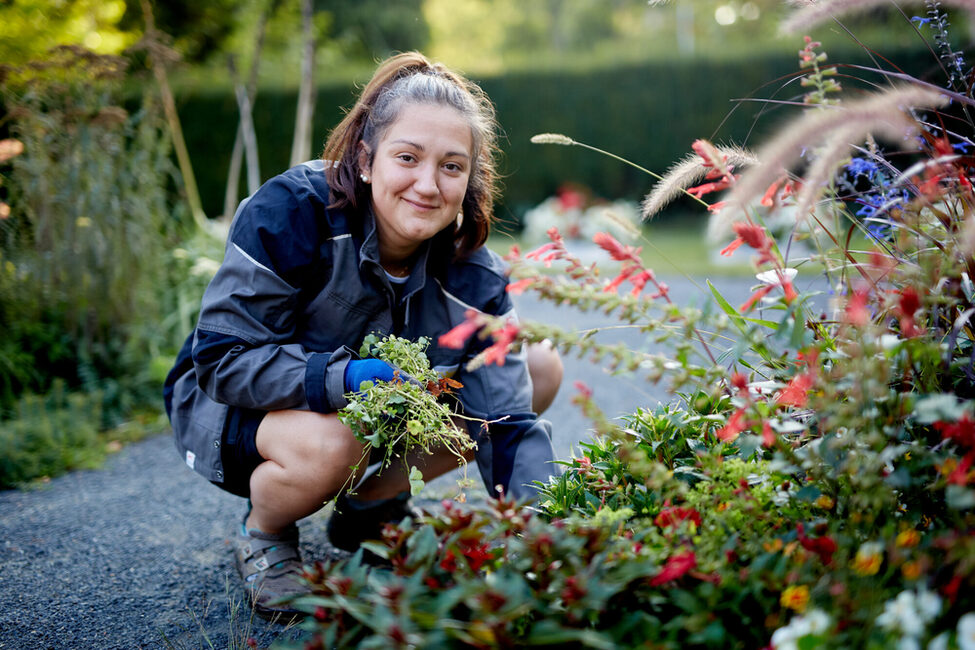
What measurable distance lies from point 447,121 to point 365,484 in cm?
106

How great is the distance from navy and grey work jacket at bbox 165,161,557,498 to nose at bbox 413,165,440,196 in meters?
0.19

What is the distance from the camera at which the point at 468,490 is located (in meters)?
2.68

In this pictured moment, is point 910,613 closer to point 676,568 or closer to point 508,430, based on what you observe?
point 676,568

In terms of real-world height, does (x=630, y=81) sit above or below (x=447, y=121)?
above

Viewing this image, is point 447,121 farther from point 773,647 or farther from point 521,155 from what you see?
point 521,155

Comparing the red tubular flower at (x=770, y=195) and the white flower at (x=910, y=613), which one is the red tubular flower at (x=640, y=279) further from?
the white flower at (x=910, y=613)

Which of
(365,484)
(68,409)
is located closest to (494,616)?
(365,484)

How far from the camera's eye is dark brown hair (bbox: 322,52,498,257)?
199 cm

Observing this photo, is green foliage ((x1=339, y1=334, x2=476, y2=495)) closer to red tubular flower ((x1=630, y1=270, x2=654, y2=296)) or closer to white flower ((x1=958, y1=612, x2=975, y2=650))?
red tubular flower ((x1=630, y1=270, x2=654, y2=296))

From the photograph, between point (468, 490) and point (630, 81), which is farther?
point (630, 81)

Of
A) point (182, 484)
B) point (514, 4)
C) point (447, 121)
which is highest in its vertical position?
point (514, 4)

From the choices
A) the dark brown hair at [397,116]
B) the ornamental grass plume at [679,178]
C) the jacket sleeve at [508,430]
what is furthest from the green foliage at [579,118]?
the ornamental grass plume at [679,178]

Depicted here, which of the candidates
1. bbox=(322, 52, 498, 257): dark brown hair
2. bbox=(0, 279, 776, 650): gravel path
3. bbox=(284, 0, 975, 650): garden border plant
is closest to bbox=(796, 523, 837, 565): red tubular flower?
bbox=(284, 0, 975, 650): garden border plant

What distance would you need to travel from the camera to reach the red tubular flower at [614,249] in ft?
3.98
